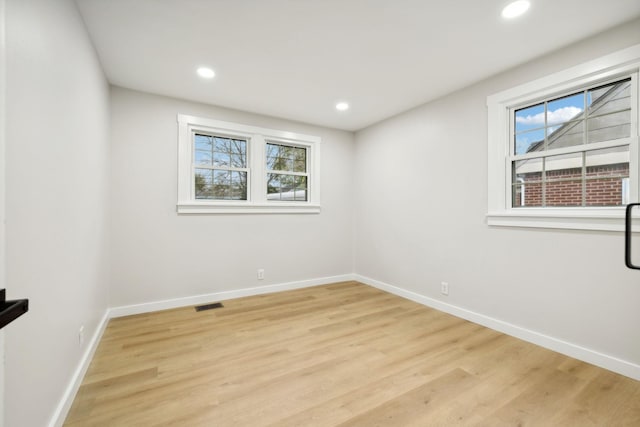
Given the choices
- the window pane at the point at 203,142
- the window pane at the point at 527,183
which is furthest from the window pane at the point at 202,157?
the window pane at the point at 527,183

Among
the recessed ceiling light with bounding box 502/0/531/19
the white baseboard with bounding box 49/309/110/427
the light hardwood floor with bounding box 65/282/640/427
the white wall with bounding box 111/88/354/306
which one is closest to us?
the white baseboard with bounding box 49/309/110/427

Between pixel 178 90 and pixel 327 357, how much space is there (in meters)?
3.28

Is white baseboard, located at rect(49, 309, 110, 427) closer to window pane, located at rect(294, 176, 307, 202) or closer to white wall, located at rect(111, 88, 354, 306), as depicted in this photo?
white wall, located at rect(111, 88, 354, 306)

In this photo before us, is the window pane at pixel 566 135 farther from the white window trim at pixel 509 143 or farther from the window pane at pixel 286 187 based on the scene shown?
the window pane at pixel 286 187

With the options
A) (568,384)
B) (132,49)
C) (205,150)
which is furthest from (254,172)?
(568,384)

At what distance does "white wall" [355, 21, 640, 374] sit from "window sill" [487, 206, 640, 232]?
0.23ft

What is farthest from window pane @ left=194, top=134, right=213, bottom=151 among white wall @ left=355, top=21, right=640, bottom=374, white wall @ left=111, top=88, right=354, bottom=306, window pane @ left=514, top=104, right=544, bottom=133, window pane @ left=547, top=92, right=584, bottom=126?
window pane @ left=547, top=92, right=584, bottom=126

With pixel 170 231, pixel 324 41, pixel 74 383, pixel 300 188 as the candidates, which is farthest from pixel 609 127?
pixel 170 231

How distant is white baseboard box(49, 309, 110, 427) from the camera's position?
152 cm

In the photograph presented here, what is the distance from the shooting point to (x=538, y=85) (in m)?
2.54

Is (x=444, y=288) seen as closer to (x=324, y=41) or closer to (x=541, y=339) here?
(x=541, y=339)

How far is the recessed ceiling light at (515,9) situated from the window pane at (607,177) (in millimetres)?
1298

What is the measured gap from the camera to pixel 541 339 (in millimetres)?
2508

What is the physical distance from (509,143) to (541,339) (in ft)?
6.18
